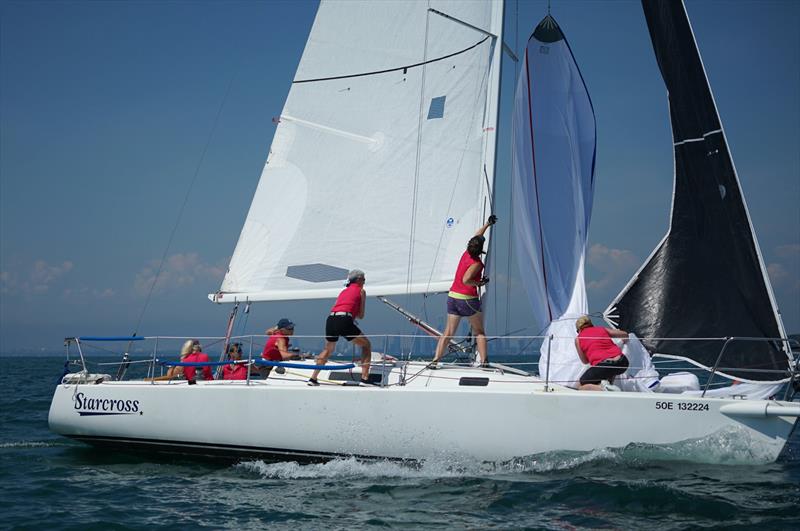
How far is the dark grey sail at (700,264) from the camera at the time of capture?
7.37 m

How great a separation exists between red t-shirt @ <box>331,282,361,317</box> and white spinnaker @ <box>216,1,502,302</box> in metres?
1.21

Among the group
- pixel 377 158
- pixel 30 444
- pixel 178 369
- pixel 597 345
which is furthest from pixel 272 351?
pixel 597 345

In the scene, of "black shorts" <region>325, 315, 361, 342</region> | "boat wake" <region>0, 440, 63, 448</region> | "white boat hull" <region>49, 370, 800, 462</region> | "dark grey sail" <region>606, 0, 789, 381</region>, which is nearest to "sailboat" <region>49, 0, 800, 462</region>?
"white boat hull" <region>49, 370, 800, 462</region>

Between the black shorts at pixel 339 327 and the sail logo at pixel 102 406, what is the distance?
243 centimetres

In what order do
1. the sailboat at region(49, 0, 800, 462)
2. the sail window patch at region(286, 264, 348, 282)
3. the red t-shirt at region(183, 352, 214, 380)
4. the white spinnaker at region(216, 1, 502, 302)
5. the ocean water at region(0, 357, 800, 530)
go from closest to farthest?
the ocean water at region(0, 357, 800, 530), the sailboat at region(49, 0, 800, 462), the red t-shirt at region(183, 352, 214, 380), the white spinnaker at region(216, 1, 502, 302), the sail window patch at region(286, 264, 348, 282)

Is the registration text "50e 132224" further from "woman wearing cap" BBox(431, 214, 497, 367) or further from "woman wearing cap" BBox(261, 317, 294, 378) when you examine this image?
"woman wearing cap" BBox(261, 317, 294, 378)

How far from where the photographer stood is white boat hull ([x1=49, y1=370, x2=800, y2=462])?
262 inches

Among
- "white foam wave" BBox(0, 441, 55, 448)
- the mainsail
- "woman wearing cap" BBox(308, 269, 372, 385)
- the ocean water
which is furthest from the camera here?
"white foam wave" BBox(0, 441, 55, 448)

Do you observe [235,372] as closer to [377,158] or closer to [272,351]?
[272,351]

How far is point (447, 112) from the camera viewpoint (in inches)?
381

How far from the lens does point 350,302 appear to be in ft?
26.8

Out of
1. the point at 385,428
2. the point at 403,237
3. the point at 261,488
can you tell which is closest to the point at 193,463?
the point at 261,488

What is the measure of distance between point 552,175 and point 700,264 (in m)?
2.18

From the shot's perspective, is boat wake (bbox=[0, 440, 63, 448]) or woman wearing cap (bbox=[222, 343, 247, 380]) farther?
boat wake (bbox=[0, 440, 63, 448])
